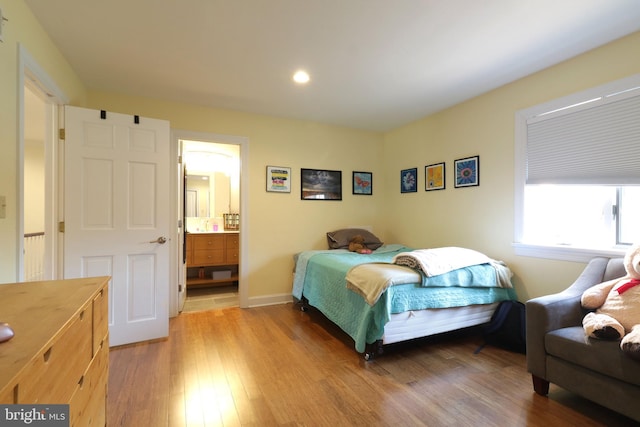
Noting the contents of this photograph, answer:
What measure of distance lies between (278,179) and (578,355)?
3.19m

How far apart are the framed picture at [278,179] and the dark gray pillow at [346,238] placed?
2.82 ft

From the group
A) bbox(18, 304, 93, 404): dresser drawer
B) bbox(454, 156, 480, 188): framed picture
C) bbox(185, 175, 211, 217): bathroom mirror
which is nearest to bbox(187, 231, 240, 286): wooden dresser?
bbox(185, 175, 211, 217): bathroom mirror

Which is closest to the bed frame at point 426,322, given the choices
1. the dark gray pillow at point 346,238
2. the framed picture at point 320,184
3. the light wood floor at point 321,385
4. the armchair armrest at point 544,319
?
the light wood floor at point 321,385

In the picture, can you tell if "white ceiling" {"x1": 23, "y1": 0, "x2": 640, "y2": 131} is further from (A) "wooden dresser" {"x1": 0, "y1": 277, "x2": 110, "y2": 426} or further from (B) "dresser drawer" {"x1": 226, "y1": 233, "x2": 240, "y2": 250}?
(B) "dresser drawer" {"x1": 226, "y1": 233, "x2": 240, "y2": 250}

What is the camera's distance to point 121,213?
2.58m

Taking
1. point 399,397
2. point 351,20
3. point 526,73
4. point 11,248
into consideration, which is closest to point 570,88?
point 526,73

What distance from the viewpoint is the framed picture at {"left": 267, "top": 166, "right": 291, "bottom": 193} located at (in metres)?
3.75

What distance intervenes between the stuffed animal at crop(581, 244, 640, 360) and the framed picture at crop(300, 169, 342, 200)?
9.35 ft

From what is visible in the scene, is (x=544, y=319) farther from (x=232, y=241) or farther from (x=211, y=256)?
(x=211, y=256)

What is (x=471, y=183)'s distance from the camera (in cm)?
318

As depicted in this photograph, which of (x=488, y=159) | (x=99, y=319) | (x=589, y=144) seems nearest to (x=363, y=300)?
(x=99, y=319)

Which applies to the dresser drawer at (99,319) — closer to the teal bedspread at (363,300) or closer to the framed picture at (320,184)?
the teal bedspread at (363,300)

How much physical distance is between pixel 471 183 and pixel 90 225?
370 cm

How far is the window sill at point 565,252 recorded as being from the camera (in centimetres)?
215
